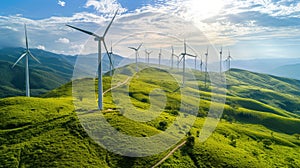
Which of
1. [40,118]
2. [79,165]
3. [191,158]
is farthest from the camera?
[40,118]

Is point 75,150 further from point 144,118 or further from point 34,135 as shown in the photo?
point 144,118

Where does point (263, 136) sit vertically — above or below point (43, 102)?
below

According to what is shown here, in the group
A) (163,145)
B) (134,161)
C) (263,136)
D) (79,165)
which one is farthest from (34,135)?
(263,136)

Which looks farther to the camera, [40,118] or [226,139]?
[226,139]

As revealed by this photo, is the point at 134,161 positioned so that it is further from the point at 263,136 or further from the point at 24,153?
the point at 263,136

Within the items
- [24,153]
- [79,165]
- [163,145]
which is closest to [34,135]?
[24,153]

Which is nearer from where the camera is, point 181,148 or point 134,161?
point 134,161

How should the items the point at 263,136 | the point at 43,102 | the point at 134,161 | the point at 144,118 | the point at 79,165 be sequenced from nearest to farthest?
the point at 79,165
the point at 134,161
the point at 144,118
the point at 43,102
the point at 263,136

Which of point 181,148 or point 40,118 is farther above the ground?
point 40,118

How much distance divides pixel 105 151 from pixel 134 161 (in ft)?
32.3

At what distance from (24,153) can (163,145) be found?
4278cm

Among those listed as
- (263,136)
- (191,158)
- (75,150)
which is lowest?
(263,136)

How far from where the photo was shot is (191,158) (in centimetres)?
8650

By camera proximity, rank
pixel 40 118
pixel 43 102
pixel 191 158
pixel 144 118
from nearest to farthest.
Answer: pixel 191 158, pixel 40 118, pixel 144 118, pixel 43 102
